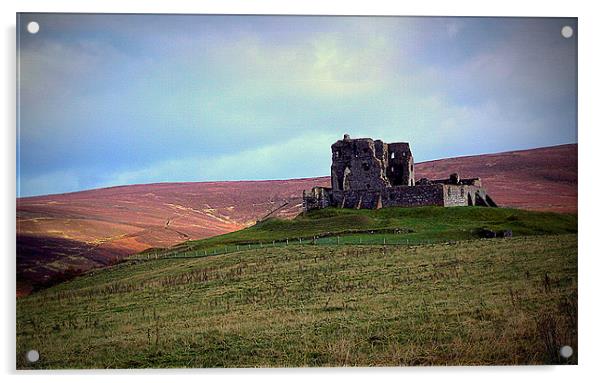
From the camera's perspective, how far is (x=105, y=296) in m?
13.5

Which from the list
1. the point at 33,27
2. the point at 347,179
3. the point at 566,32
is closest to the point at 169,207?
the point at 33,27

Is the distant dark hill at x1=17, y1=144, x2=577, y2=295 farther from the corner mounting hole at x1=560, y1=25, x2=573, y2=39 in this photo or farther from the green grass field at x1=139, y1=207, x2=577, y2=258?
the corner mounting hole at x1=560, y1=25, x2=573, y2=39

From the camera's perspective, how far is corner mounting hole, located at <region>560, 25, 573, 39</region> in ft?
42.8

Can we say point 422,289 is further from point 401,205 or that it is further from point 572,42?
point 401,205

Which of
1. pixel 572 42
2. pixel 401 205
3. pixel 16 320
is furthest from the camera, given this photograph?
pixel 401 205

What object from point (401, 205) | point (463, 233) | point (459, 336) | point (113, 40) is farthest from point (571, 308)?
point (113, 40)

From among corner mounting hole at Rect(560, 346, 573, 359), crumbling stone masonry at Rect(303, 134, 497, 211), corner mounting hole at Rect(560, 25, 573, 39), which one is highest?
corner mounting hole at Rect(560, 25, 573, 39)

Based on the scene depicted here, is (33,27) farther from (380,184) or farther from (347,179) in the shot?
(380,184)

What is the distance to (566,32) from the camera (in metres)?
13.1

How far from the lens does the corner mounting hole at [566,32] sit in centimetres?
1305

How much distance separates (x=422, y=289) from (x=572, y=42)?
5.19m

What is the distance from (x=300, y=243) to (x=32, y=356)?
6662 millimetres

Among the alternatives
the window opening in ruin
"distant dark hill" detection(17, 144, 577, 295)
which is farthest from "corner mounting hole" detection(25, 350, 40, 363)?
the window opening in ruin

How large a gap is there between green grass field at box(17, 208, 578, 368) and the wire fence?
14.0 inches
